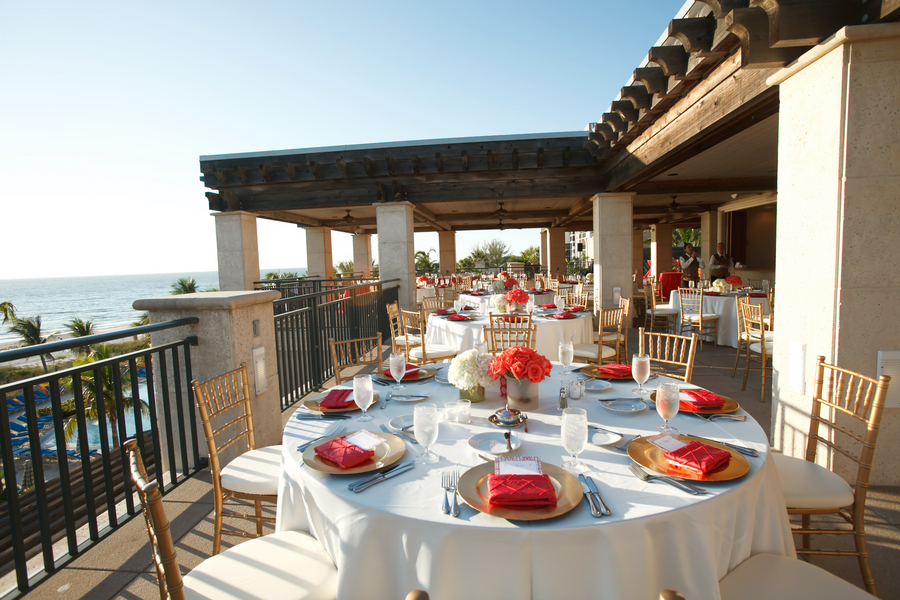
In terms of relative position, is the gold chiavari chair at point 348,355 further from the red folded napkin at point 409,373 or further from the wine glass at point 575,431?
the wine glass at point 575,431

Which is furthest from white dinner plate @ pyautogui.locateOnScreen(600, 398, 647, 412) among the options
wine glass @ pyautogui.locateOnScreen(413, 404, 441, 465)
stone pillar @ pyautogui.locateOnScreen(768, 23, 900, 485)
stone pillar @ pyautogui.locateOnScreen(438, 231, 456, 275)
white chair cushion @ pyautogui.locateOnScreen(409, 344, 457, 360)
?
stone pillar @ pyautogui.locateOnScreen(438, 231, 456, 275)

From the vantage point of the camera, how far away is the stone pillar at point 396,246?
8.95 m

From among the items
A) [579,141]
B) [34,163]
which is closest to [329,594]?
[579,141]

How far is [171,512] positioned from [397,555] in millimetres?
2136

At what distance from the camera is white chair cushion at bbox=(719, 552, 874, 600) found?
1203 mm

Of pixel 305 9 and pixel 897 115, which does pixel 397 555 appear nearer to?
pixel 897 115


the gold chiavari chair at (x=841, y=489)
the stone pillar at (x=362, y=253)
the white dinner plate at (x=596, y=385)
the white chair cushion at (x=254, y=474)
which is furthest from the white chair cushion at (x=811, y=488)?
the stone pillar at (x=362, y=253)

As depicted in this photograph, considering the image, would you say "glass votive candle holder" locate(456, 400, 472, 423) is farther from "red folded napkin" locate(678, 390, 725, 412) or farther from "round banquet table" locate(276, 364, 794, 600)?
"red folded napkin" locate(678, 390, 725, 412)

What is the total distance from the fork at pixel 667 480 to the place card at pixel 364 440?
92 centimetres

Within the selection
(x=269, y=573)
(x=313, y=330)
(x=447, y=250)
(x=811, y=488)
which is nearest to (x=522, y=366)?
(x=269, y=573)

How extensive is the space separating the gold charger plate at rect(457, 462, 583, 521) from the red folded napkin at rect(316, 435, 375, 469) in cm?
38

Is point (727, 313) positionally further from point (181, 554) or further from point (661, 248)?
point (661, 248)

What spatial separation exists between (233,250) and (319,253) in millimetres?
5101

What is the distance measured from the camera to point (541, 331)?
4809mm
